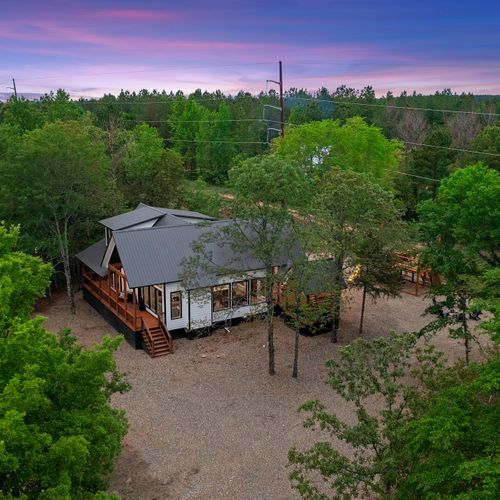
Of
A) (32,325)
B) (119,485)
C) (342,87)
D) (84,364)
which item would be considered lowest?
(119,485)

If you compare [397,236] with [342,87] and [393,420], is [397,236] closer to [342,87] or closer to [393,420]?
[393,420]

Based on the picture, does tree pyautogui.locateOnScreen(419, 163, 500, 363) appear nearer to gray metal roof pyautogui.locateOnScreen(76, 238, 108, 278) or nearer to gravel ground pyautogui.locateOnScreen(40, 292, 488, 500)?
gravel ground pyautogui.locateOnScreen(40, 292, 488, 500)

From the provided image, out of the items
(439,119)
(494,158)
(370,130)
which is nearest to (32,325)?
(370,130)

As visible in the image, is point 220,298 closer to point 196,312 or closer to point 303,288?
point 196,312

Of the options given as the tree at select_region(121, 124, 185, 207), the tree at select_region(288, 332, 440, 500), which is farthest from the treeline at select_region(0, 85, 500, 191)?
the tree at select_region(288, 332, 440, 500)

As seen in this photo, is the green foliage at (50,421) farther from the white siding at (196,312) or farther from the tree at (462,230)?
the tree at (462,230)

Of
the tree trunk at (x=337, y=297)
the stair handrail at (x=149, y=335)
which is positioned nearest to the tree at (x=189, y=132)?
the stair handrail at (x=149, y=335)

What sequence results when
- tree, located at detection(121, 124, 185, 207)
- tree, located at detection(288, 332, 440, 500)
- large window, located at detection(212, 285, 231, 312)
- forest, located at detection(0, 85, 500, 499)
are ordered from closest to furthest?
forest, located at detection(0, 85, 500, 499)
tree, located at detection(288, 332, 440, 500)
large window, located at detection(212, 285, 231, 312)
tree, located at detection(121, 124, 185, 207)
